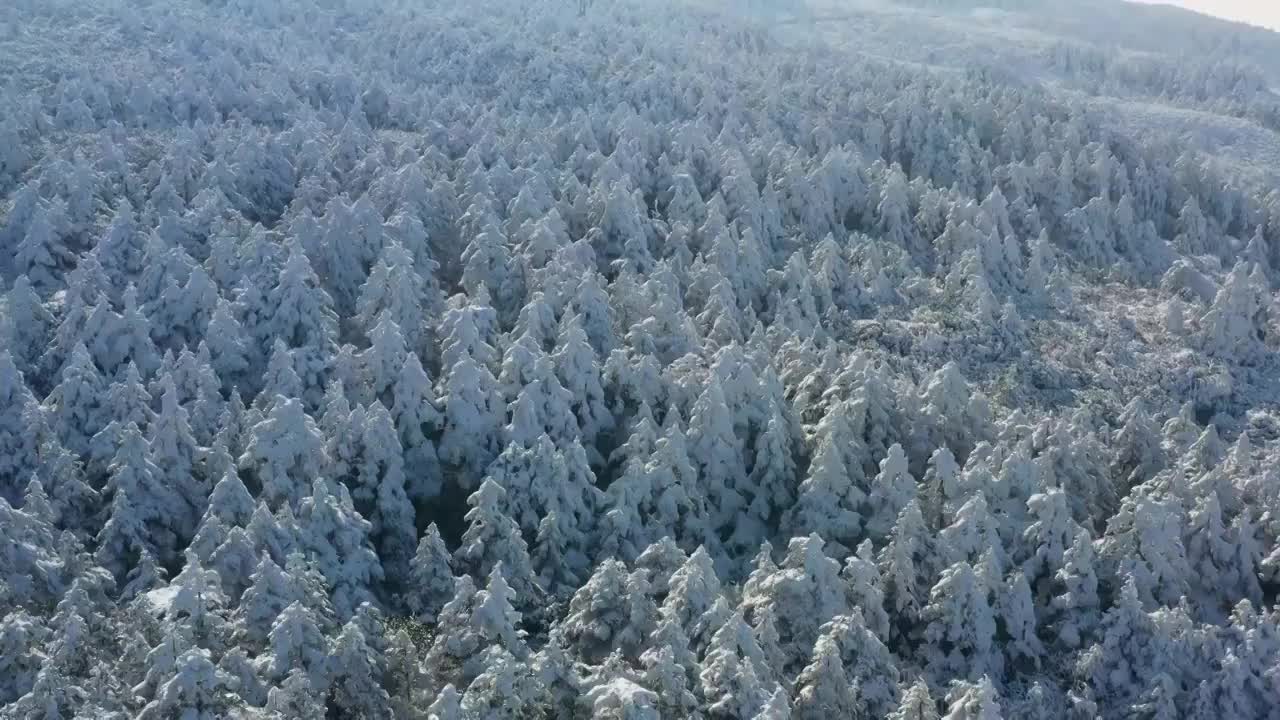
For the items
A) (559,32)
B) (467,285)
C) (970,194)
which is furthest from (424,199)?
(559,32)

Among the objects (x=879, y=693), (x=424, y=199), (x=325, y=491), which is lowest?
(x=879, y=693)

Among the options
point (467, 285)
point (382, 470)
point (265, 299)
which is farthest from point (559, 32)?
point (382, 470)

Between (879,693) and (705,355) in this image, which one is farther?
(705,355)

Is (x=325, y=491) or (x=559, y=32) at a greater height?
(x=559, y=32)

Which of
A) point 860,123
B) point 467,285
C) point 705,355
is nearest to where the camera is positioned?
point 705,355

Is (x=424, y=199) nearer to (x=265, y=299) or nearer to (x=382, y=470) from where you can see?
(x=265, y=299)

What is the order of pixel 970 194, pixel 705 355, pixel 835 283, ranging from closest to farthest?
pixel 705 355 < pixel 835 283 < pixel 970 194
